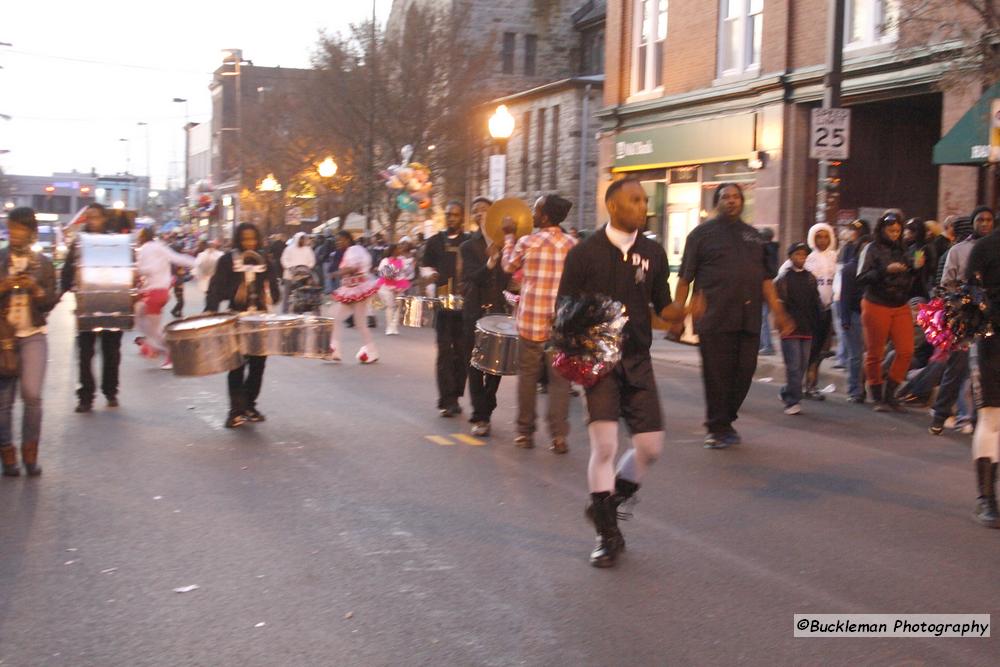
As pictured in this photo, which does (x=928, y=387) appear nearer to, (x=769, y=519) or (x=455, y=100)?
(x=769, y=519)

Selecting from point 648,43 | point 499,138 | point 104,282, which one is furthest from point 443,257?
point 648,43

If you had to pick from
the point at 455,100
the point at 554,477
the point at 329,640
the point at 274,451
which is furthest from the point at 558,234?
the point at 455,100

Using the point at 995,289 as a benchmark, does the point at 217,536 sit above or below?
below

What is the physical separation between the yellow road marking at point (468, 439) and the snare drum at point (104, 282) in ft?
11.2

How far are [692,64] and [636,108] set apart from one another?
2.21 m

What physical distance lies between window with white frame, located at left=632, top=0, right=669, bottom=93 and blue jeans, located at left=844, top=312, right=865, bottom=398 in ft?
48.0

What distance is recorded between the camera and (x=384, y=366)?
15.4m

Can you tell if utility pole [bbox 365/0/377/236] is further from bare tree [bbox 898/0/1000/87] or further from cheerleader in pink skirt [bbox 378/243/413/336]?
bare tree [bbox 898/0/1000/87]

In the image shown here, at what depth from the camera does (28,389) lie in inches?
316

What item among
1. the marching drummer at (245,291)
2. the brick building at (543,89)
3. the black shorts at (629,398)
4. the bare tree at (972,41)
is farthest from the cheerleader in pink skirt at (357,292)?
the brick building at (543,89)

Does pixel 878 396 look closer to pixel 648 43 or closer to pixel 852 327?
pixel 852 327

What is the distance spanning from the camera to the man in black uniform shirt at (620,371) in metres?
6.02

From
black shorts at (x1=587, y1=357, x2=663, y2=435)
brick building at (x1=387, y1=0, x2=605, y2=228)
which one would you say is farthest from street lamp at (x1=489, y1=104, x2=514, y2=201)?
brick building at (x1=387, y1=0, x2=605, y2=228)

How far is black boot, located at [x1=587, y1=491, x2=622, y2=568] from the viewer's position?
600 centimetres
